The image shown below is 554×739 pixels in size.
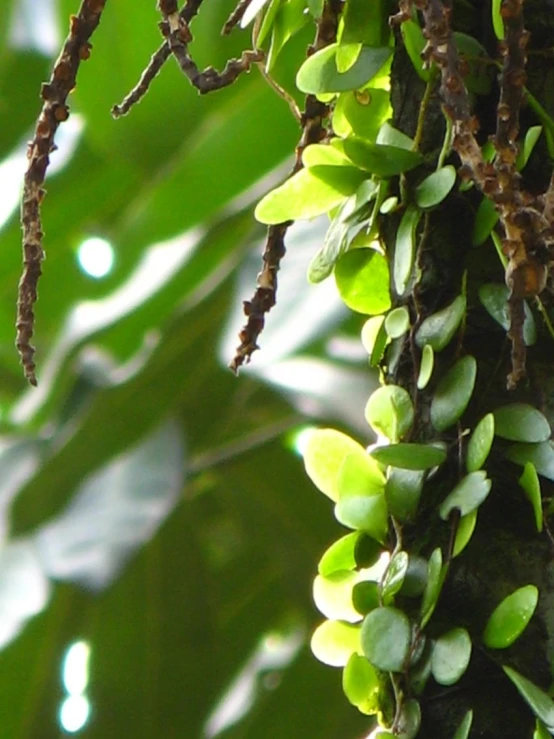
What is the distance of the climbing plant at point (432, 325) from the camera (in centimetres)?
40

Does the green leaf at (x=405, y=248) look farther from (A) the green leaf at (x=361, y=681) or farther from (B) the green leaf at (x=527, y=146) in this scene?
(A) the green leaf at (x=361, y=681)

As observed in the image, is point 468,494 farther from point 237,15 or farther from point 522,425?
point 237,15

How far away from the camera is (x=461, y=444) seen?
1.44ft

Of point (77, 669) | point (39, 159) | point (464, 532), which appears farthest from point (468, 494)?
point (77, 669)

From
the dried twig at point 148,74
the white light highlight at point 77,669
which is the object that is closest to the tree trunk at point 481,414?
the dried twig at point 148,74

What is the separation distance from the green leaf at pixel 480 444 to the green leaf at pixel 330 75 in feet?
0.56

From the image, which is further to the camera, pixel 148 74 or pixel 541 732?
pixel 148 74

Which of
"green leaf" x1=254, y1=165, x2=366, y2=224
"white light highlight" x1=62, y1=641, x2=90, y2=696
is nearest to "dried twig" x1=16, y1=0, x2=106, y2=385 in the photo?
"green leaf" x1=254, y1=165, x2=366, y2=224

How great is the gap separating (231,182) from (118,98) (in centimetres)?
17

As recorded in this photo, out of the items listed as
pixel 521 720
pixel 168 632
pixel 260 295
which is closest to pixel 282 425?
pixel 168 632

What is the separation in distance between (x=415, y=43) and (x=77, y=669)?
0.70 m

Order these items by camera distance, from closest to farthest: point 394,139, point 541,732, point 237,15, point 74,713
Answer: point 541,732
point 394,139
point 237,15
point 74,713

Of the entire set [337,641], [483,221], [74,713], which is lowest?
[74,713]

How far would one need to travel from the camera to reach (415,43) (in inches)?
18.5
